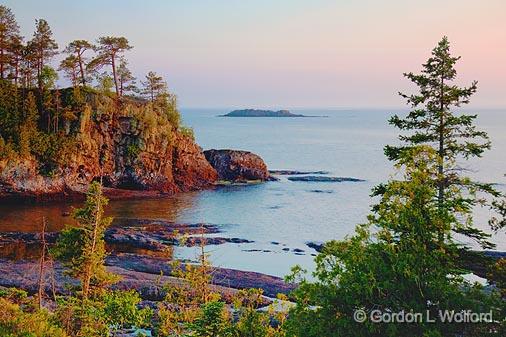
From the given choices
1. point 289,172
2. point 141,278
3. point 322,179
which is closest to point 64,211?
point 141,278

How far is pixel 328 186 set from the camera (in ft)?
334

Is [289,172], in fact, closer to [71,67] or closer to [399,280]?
[71,67]

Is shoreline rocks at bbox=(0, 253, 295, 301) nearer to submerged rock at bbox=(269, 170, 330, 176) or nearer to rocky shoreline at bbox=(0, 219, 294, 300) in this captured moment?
rocky shoreline at bbox=(0, 219, 294, 300)

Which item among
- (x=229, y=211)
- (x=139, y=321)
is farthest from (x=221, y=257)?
(x=139, y=321)

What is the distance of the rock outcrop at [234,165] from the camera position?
105 m

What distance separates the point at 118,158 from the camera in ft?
291

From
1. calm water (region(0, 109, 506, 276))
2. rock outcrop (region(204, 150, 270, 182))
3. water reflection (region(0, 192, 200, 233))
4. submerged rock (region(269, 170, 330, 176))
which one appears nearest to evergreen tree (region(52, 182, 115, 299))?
calm water (region(0, 109, 506, 276))

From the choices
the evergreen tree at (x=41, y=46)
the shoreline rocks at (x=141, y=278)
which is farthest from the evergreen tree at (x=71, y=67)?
the shoreline rocks at (x=141, y=278)

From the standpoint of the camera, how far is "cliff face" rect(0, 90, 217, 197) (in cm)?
7881

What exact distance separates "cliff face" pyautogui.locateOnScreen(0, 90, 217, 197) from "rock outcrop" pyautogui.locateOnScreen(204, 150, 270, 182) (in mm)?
5711

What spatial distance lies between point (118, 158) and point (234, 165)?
988 inches

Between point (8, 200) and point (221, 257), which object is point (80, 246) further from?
point (8, 200)

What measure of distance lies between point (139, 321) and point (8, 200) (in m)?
60.2

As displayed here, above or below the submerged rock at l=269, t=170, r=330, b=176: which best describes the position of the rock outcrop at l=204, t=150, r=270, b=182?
above
